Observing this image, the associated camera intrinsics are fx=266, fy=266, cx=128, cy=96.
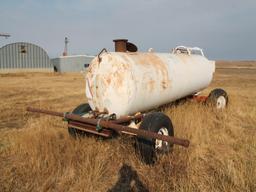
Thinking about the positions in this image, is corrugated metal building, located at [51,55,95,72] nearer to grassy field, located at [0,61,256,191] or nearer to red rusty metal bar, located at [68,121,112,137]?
grassy field, located at [0,61,256,191]

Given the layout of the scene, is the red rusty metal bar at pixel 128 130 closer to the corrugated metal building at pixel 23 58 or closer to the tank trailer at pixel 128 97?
the tank trailer at pixel 128 97

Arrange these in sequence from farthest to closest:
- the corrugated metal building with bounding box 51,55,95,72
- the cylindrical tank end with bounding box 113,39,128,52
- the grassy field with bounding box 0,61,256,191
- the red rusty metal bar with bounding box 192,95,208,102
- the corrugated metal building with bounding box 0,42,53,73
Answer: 1. the corrugated metal building with bounding box 51,55,95,72
2. the corrugated metal building with bounding box 0,42,53,73
3. the red rusty metal bar with bounding box 192,95,208,102
4. the cylindrical tank end with bounding box 113,39,128,52
5. the grassy field with bounding box 0,61,256,191

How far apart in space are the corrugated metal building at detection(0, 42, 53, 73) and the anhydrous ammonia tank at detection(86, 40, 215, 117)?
25448mm

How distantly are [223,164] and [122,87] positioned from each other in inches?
77.7

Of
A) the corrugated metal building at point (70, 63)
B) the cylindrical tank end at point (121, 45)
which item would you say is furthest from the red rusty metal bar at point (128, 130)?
the corrugated metal building at point (70, 63)

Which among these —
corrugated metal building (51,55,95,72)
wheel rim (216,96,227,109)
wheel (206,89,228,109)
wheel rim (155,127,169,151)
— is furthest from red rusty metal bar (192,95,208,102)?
corrugated metal building (51,55,95,72)

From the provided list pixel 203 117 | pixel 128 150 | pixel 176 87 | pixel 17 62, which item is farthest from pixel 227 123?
A: pixel 17 62

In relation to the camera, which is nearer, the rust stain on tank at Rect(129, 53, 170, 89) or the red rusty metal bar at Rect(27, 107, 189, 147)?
the red rusty metal bar at Rect(27, 107, 189, 147)

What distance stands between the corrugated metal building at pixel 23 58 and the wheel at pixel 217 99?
2479cm

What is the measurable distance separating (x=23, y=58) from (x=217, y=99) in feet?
85.4

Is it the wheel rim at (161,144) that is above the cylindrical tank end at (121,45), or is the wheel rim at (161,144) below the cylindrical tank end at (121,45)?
below

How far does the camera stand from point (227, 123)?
634 centimetres

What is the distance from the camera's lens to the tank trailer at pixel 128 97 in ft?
Result: 13.5

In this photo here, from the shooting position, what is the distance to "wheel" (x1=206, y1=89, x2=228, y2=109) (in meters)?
7.57
